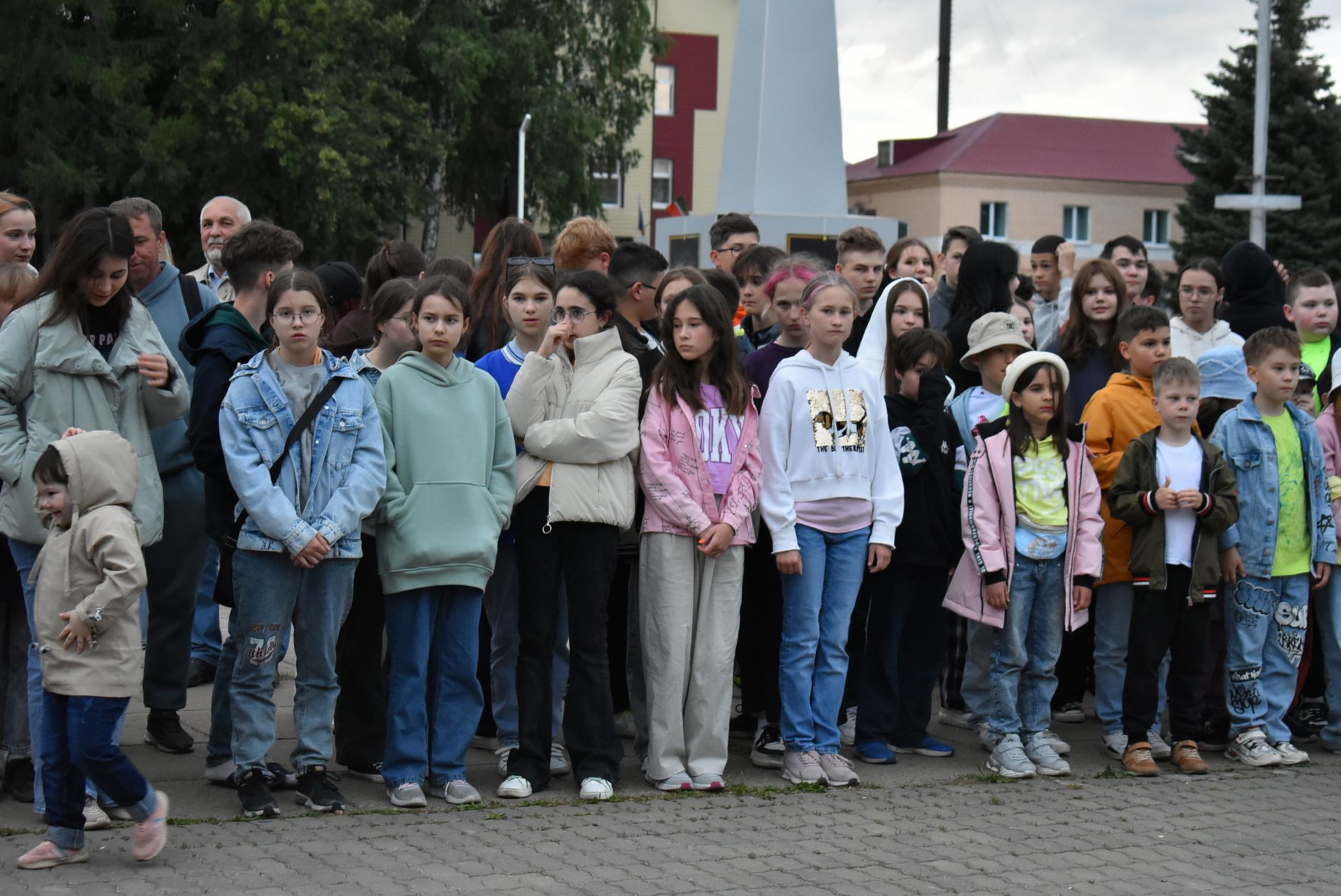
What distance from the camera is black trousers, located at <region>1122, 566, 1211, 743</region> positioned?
6902 millimetres

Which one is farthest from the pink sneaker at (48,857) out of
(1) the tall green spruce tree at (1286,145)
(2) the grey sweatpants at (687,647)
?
(1) the tall green spruce tree at (1286,145)

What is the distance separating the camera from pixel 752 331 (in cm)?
789

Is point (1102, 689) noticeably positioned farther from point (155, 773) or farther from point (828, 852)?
point (155, 773)

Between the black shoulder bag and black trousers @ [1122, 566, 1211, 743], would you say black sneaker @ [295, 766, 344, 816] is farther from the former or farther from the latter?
black trousers @ [1122, 566, 1211, 743]

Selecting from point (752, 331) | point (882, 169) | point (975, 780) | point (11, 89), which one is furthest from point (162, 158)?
point (882, 169)

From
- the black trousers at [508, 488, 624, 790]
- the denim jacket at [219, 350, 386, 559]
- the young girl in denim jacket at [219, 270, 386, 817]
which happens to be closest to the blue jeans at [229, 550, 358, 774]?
the young girl in denim jacket at [219, 270, 386, 817]

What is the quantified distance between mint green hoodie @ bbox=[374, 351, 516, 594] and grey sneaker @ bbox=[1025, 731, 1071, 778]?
2530 millimetres

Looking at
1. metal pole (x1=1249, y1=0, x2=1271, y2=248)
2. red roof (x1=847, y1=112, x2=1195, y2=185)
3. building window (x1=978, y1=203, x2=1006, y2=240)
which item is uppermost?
red roof (x1=847, y1=112, x2=1195, y2=185)

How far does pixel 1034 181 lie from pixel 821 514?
184 feet

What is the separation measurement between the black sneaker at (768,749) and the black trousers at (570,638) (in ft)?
2.59

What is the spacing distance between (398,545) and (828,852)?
1878mm

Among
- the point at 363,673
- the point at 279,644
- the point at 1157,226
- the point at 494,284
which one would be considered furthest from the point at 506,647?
the point at 1157,226

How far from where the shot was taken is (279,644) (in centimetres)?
564

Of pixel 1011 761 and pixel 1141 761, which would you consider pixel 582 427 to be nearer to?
pixel 1011 761
